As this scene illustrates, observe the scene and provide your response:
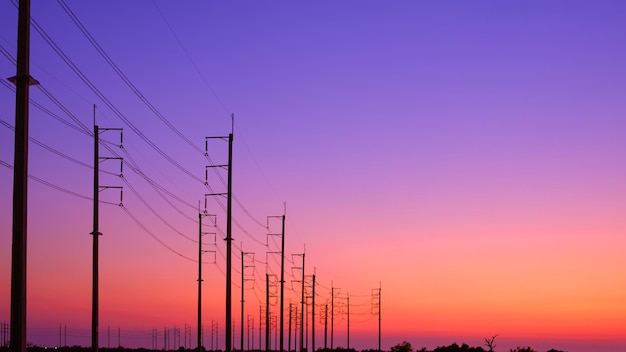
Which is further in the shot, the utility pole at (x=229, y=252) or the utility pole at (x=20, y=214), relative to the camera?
the utility pole at (x=229, y=252)

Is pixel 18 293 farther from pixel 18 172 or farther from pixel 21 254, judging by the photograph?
pixel 18 172

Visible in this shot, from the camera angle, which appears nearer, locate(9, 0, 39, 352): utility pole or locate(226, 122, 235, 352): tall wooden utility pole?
locate(9, 0, 39, 352): utility pole

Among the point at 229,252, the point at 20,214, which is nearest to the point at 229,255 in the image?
the point at 229,252

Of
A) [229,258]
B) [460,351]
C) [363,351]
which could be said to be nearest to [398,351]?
[460,351]

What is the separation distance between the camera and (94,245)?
152 feet

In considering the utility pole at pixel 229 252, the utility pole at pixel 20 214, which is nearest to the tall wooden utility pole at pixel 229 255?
the utility pole at pixel 229 252

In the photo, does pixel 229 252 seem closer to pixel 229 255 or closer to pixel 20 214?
pixel 229 255

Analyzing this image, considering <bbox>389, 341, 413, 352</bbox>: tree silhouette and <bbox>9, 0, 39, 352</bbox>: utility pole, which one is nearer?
<bbox>9, 0, 39, 352</bbox>: utility pole

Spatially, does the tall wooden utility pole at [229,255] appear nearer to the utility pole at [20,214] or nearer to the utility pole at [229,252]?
the utility pole at [229,252]

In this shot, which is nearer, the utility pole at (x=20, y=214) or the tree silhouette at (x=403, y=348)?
the utility pole at (x=20, y=214)

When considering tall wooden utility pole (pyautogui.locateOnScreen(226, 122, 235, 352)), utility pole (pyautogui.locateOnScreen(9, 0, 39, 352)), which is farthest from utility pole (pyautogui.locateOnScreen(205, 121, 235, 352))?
utility pole (pyautogui.locateOnScreen(9, 0, 39, 352))

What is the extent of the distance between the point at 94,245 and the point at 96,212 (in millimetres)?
1653

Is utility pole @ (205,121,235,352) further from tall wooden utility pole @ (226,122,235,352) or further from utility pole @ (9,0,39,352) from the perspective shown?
utility pole @ (9,0,39,352)

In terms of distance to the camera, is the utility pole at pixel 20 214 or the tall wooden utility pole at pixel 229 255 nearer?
the utility pole at pixel 20 214
